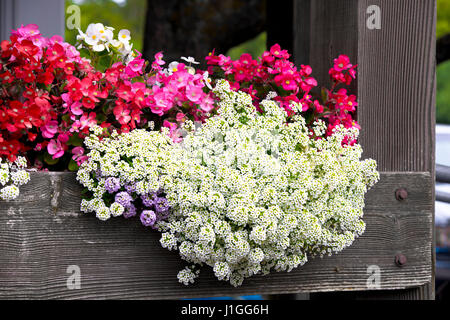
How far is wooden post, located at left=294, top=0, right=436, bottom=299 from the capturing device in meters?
1.98

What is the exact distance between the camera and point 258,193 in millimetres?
1556

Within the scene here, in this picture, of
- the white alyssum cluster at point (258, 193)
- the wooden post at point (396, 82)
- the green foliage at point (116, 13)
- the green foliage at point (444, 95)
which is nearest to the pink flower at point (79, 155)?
the white alyssum cluster at point (258, 193)

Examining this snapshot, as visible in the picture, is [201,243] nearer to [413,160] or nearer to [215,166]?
[215,166]

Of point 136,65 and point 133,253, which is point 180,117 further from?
point 133,253

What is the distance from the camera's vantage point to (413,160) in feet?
6.60

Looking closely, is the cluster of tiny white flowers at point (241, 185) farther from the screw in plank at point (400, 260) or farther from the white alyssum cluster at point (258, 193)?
the screw in plank at point (400, 260)

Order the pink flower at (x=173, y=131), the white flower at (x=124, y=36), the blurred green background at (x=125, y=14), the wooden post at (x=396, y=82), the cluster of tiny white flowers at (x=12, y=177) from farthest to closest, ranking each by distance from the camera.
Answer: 1. the blurred green background at (x=125, y=14)
2. the wooden post at (x=396, y=82)
3. the white flower at (x=124, y=36)
4. the pink flower at (x=173, y=131)
5. the cluster of tiny white flowers at (x=12, y=177)

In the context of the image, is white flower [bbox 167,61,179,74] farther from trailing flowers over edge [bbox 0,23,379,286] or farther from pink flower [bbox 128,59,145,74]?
pink flower [bbox 128,59,145,74]

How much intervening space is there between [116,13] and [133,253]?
526 inches

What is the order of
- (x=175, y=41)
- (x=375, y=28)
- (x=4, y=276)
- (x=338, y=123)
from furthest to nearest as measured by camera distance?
(x=175, y=41) < (x=375, y=28) < (x=338, y=123) < (x=4, y=276)

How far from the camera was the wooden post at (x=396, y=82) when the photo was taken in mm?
1979

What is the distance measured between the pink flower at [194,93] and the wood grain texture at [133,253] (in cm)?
46

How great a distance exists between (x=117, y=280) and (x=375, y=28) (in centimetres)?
135
